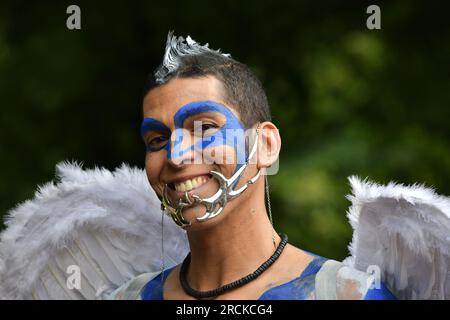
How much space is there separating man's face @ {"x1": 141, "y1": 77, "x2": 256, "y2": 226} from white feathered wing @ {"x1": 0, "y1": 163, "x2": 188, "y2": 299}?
1.90 ft

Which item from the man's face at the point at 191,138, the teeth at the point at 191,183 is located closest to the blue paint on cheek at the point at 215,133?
the man's face at the point at 191,138

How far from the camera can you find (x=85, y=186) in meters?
3.29

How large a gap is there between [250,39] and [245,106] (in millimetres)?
2794

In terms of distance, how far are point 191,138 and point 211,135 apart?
2.7 inches

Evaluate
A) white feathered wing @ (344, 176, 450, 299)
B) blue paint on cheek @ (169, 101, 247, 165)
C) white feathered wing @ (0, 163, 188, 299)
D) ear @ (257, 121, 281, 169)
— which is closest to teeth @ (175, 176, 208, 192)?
blue paint on cheek @ (169, 101, 247, 165)

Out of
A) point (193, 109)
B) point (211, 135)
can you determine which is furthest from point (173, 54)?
point (211, 135)

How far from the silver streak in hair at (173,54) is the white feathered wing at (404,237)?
75cm

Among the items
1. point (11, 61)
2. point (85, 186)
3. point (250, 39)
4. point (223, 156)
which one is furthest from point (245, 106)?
point (11, 61)

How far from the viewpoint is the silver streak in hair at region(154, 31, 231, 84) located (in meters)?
2.81

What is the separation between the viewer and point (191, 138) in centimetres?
271

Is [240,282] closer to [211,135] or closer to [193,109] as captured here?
[211,135]

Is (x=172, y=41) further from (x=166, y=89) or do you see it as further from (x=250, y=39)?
(x=250, y=39)

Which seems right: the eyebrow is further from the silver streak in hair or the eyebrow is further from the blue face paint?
the silver streak in hair

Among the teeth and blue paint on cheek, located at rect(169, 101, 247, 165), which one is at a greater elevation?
blue paint on cheek, located at rect(169, 101, 247, 165)
